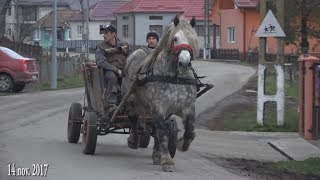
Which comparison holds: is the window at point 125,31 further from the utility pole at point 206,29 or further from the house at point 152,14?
the utility pole at point 206,29

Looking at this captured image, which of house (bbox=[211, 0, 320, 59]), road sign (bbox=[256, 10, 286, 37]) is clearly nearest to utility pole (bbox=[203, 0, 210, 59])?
house (bbox=[211, 0, 320, 59])

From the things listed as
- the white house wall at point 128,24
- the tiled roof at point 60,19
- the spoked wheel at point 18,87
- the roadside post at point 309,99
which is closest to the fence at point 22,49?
the spoked wheel at point 18,87

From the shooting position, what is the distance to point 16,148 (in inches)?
494

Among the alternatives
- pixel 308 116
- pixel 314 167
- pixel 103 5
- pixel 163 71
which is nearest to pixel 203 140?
pixel 308 116

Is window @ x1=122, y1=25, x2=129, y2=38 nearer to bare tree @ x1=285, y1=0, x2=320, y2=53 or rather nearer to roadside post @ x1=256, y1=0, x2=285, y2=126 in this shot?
bare tree @ x1=285, y1=0, x2=320, y2=53

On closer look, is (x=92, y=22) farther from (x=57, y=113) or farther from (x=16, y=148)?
(x=16, y=148)

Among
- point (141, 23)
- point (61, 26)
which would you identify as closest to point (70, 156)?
point (141, 23)

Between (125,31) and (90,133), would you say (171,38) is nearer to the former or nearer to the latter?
(90,133)

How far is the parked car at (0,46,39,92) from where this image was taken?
26.9 m

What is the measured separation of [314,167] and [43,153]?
184 inches

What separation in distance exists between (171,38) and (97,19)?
80.2 metres

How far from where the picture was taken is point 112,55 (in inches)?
480

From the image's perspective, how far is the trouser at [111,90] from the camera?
11.7 meters

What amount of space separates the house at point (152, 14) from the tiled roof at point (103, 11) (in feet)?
37.2
